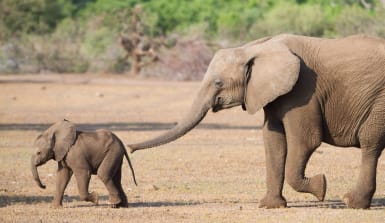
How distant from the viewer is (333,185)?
16.4 metres

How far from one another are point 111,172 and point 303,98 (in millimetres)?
2387

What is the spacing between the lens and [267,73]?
13.3 m

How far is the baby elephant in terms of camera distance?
13750 mm

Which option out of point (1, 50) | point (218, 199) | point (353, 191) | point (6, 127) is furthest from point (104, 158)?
point (1, 50)

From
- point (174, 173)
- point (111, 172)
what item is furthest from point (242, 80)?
point (174, 173)

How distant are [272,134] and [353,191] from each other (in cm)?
113

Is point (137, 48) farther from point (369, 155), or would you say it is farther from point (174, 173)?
point (369, 155)

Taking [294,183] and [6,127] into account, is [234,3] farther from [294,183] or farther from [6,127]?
[294,183]

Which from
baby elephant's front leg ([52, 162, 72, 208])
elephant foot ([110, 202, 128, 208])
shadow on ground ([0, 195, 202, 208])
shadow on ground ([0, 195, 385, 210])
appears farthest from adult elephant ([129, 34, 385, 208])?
baby elephant's front leg ([52, 162, 72, 208])

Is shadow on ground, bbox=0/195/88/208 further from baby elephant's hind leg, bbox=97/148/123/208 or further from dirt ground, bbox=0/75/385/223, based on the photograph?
baby elephant's hind leg, bbox=97/148/123/208

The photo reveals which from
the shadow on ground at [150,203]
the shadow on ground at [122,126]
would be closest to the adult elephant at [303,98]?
the shadow on ground at [150,203]

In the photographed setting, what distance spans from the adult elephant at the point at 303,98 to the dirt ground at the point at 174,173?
20.5 inches

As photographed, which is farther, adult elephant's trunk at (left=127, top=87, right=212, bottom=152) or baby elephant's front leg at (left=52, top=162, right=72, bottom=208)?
baby elephant's front leg at (left=52, top=162, right=72, bottom=208)

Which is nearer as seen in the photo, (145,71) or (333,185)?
Result: (333,185)
